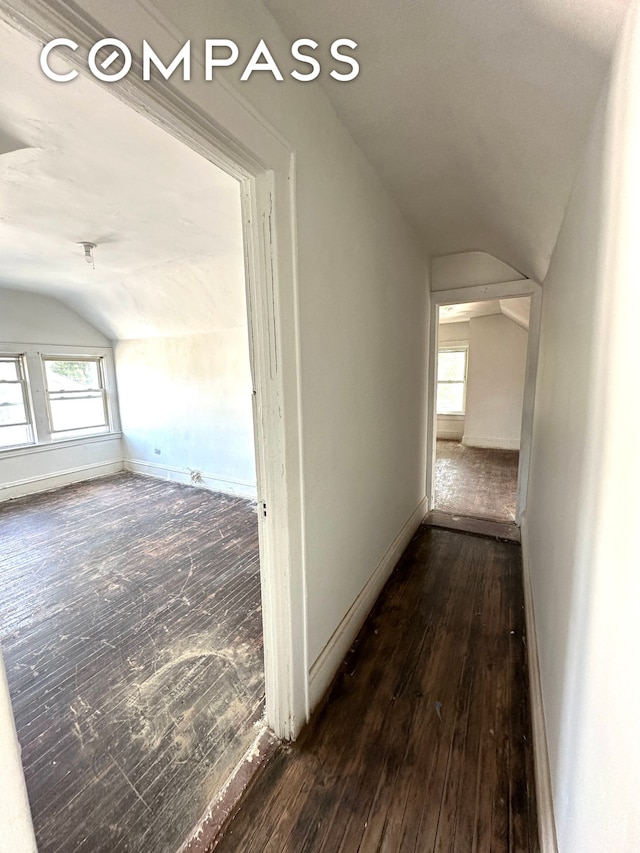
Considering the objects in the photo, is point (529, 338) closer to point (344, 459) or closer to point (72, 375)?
point (344, 459)

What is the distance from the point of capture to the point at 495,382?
6258 mm

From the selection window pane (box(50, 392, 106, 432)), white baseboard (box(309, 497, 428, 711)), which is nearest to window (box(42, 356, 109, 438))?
window pane (box(50, 392, 106, 432))

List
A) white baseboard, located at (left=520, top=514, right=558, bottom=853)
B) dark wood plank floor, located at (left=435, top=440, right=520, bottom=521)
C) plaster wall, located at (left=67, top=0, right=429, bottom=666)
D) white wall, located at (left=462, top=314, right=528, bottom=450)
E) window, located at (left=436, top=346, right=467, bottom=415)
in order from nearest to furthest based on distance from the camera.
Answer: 1. plaster wall, located at (left=67, top=0, right=429, bottom=666)
2. white baseboard, located at (left=520, top=514, right=558, bottom=853)
3. dark wood plank floor, located at (left=435, top=440, right=520, bottom=521)
4. white wall, located at (left=462, top=314, right=528, bottom=450)
5. window, located at (left=436, top=346, right=467, bottom=415)

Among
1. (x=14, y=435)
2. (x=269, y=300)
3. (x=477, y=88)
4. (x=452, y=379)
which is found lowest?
(x=14, y=435)

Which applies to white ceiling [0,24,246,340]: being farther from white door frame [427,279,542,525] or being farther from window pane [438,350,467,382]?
window pane [438,350,467,382]

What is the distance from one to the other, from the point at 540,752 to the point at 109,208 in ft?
11.3

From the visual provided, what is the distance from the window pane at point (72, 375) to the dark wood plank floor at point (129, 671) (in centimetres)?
226

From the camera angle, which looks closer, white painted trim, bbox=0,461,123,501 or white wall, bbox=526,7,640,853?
white wall, bbox=526,7,640,853

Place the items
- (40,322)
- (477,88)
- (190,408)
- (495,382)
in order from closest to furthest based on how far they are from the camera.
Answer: (477,88), (40,322), (190,408), (495,382)

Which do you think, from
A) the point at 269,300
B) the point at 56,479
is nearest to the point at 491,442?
the point at 269,300

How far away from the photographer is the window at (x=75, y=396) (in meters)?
4.92

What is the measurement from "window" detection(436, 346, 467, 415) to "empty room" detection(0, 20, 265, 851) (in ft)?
14.7

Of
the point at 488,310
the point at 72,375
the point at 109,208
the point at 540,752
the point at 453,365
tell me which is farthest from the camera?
the point at 453,365

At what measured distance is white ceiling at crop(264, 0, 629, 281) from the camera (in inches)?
32.9
